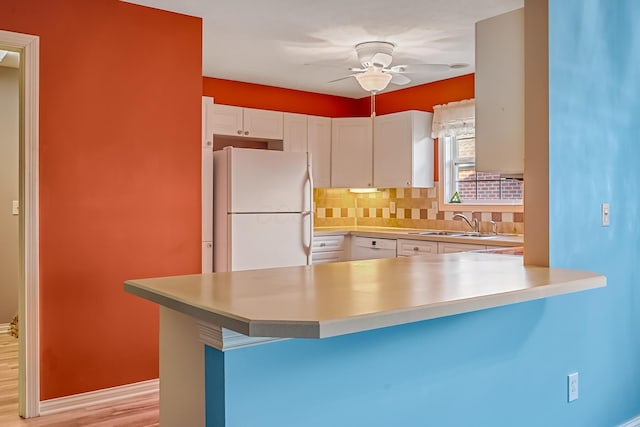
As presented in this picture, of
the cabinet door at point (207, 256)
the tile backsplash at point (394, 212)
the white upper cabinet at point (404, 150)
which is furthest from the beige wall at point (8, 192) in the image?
the white upper cabinet at point (404, 150)

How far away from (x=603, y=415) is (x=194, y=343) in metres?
2.03

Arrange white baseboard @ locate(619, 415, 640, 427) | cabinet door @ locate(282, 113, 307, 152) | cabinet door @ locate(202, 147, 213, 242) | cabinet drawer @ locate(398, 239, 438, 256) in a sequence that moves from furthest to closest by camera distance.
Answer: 1. cabinet door @ locate(282, 113, 307, 152)
2. cabinet drawer @ locate(398, 239, 438, 256)
3. cabinet door @ locate(202, 147, 213, 242)
4. white baseboard @ locate(619, 415, 640, 427)

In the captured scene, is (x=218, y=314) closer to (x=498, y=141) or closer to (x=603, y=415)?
(x=498, y=141)

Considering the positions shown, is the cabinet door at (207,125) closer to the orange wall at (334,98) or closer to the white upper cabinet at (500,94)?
the orange wall at (334,98)

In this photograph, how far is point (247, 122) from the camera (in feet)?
17.1

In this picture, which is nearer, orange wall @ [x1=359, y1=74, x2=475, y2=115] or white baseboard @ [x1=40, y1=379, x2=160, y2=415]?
white baseboard @ [x1=40, y1=379, x2=160, y2=415]

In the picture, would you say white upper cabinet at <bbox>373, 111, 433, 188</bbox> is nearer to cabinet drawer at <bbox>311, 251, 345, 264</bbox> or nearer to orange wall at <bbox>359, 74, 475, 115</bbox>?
orange wall at <bbox>359, 74, 475, 115</bbox>

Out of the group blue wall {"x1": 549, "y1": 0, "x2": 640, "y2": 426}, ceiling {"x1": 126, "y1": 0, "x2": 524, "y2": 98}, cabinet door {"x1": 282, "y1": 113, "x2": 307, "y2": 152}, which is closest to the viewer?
blue wall {"x1": 549, "y1": 0, "x2": 640, "y2": 426}

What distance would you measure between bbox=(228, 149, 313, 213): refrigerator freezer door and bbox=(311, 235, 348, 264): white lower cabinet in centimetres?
78

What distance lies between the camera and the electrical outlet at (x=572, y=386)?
2.40m

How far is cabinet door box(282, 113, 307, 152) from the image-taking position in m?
5.45

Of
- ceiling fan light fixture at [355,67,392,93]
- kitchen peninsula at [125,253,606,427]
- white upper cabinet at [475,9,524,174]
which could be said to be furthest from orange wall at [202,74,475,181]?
kitchen peninsula at [125,253,606,427]

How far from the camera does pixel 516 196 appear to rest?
4805 millimetres

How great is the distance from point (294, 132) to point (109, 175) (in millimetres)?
2544
